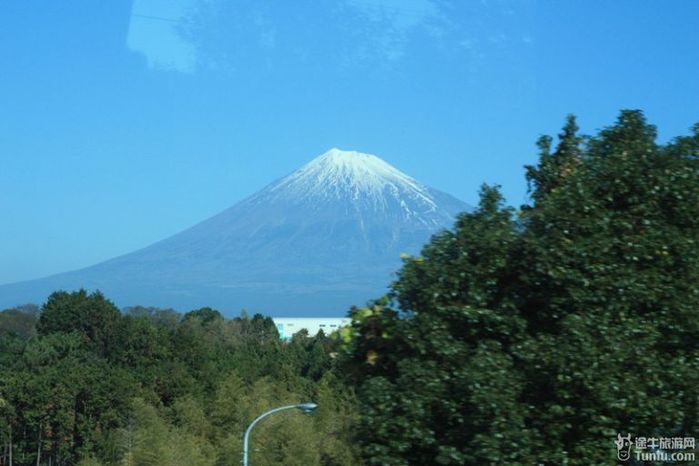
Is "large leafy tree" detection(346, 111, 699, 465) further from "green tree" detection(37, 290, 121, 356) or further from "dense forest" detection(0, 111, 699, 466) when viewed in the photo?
"green tree" detection(37, 290, 121, 356)

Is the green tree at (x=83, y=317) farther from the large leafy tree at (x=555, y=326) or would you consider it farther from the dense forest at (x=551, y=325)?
the large leafy tree at (x=555, y=326)

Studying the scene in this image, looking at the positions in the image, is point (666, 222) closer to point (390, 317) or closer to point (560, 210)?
point (560, 210)

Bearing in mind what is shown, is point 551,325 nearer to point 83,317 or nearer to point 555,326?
point 555,326

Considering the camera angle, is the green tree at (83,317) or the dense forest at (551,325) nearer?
the dense forest at (551,325)

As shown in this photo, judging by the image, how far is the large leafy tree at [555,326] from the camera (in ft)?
20.5

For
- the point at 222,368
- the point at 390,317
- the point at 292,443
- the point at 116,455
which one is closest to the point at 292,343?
Answer: the point at 222,368

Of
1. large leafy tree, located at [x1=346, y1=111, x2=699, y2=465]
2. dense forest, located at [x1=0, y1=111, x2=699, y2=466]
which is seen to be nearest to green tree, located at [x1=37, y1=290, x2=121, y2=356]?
dense forest, located at [x1=0, y1=111, x2=699, y2=466]

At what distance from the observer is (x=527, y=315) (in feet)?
22.6

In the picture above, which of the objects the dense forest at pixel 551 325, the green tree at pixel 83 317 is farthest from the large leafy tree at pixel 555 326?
the green tree at pixel 83 317

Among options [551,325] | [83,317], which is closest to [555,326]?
[551,325]

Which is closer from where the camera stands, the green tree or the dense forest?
the dense forest

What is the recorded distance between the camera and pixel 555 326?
6.70m

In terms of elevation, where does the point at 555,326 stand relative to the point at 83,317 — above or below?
below

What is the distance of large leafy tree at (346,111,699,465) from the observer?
6254 millimetres
